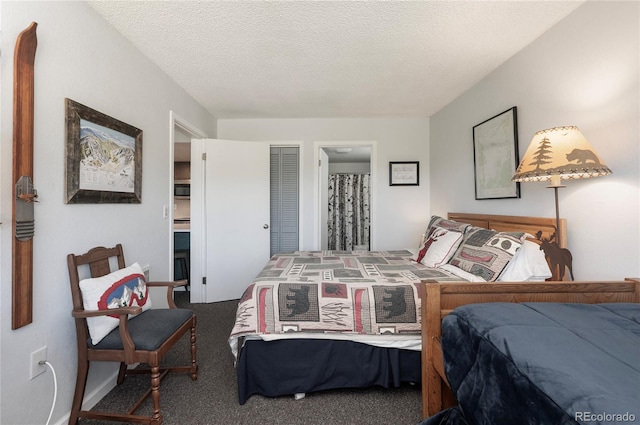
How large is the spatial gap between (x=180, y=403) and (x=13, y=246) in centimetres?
122

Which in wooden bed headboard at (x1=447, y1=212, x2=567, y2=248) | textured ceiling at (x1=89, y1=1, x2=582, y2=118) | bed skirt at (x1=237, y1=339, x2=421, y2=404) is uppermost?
textured ceiling at (x1=89, y1=1, x2=582, y2=118)

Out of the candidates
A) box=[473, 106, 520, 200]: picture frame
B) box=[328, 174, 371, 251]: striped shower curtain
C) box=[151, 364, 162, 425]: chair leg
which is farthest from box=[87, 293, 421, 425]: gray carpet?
box=[328, 174, 371, 251]: striped shower curtain

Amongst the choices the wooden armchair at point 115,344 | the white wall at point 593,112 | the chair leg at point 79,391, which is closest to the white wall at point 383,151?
the white wall at point 593,112

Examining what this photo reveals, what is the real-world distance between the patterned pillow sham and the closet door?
88.4 inches

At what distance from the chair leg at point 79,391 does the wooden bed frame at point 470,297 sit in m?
1.75

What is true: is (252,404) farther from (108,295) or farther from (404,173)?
(404,173)

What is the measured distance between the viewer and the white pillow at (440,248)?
2182 mm

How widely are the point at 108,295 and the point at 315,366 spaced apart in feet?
4.10

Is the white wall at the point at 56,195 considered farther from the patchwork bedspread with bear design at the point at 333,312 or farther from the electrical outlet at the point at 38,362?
the patchwork bedspread with bear design at the point at 333,312

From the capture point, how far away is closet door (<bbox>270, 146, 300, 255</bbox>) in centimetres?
381

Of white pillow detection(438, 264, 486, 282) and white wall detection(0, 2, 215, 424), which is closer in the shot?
white wall detection(0, 2, 215, 424)

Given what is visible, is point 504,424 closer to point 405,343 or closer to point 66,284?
point 405,343

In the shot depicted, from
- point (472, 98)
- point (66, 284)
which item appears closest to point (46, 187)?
point (66, 284)

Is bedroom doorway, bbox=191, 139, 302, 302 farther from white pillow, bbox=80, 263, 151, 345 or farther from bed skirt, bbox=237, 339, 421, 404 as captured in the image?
bed skirt, bbox=237, 339, 421, 404
